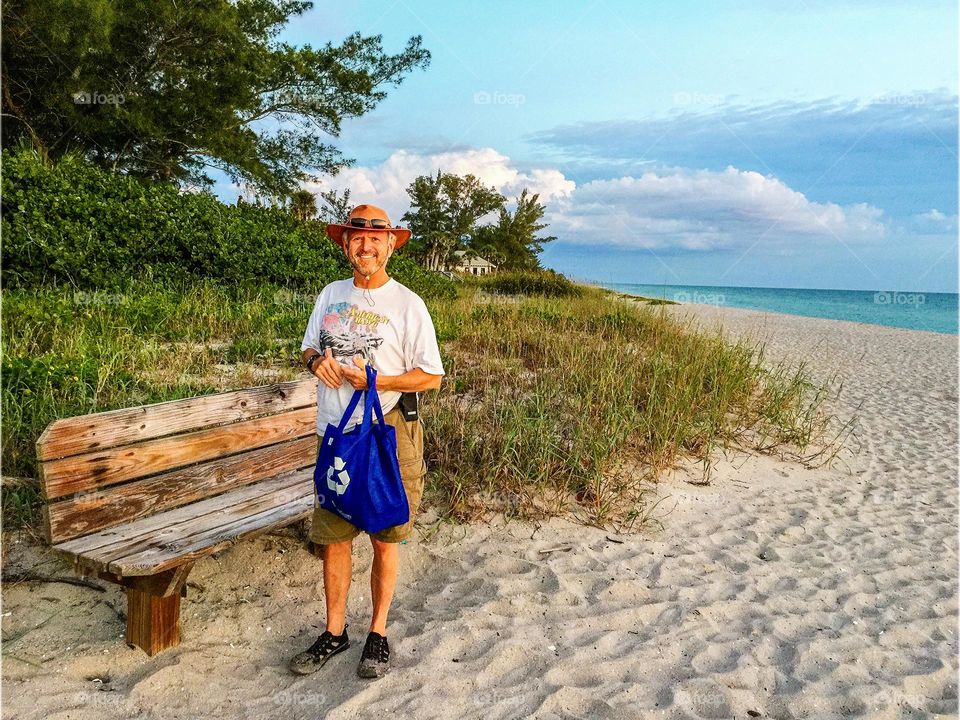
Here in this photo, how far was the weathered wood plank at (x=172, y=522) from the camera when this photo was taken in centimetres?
270

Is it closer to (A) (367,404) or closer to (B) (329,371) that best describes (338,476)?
(A) (367,404)

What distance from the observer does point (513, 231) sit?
34.6m

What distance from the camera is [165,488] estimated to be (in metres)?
3.37

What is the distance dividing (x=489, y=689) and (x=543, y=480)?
2074 mm

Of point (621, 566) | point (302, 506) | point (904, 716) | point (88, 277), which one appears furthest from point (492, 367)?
point (88, 277)

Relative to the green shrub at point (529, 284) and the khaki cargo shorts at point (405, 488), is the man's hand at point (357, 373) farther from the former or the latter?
the green shrub at point (529, 284)

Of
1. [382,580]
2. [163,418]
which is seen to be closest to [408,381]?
[382,580]

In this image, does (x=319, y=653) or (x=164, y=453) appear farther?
(x=164, y=453)

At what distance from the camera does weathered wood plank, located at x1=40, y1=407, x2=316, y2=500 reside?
9.47 ft

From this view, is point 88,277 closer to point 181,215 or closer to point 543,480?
point 181,215

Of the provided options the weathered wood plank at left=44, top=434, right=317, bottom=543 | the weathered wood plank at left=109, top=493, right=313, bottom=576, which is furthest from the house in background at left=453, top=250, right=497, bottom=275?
the weathered wood plank at left=109, top=493, right=313, bottom=576

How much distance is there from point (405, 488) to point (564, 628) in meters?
1.19

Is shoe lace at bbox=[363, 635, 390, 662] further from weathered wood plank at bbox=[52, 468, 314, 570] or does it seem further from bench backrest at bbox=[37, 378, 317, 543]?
bench backrest at bbox=[37, 378, 317, 543]

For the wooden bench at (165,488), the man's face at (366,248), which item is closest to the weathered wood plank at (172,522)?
the wooden bench at (165,488)
